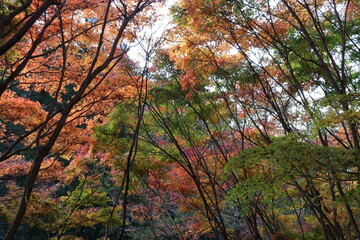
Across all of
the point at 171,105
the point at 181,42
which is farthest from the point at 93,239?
the point at 181,42

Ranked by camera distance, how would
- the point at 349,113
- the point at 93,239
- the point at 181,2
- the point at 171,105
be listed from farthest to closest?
the point at 93,239 → the point at 171,105 → the point at 181,2 → the point at 349,113

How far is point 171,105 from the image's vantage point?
272 inches

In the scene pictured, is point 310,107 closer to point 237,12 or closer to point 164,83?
point 237,12

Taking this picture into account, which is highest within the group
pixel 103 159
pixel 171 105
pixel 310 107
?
pixel 171 105

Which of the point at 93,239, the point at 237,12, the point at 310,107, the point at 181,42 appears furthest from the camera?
the point at 93,239

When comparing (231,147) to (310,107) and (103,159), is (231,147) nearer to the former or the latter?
(103,159)

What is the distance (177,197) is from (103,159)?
254 cm

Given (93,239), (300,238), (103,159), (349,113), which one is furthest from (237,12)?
(93,239)

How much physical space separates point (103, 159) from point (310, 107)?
4959 mm

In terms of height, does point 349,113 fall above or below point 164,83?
below

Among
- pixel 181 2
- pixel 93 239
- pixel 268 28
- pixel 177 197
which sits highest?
pixel 181 2

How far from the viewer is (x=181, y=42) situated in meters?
5.52

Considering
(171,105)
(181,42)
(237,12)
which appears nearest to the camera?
(237,12)

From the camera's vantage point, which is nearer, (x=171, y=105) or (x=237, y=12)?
(x=237, y=12)
